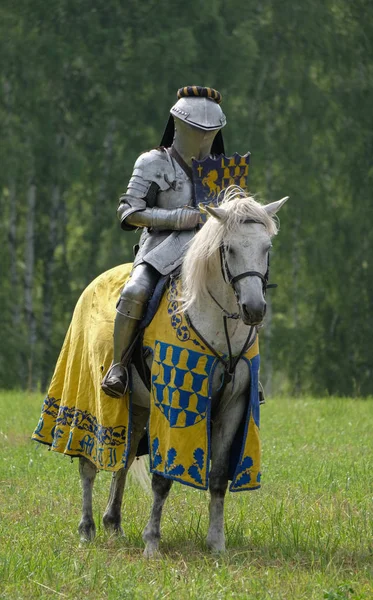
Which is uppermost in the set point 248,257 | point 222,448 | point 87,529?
point 248,257

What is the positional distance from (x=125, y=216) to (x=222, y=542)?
1.89 metres

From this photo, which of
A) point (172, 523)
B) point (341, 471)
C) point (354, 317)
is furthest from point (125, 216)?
point (354, 317)

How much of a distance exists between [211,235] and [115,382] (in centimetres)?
105

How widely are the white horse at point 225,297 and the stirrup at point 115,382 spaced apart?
20 cm

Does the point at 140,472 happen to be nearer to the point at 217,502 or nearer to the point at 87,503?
the point at 87,503

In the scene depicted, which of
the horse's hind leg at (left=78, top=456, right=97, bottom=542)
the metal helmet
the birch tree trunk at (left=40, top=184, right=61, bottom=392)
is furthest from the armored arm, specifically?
the birch tree trunk at (left=40, top=184, right=61, bottom=392)

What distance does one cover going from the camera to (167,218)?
7.07 meters

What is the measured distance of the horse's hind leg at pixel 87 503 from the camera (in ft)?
24.6

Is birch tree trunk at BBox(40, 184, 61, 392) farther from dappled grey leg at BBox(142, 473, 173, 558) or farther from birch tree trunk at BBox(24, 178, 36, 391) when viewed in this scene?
dappled grey leg at BBox(142, 473, 173, 558)

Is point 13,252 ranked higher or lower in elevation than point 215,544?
higher

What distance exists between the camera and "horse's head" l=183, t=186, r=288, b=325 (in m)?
6.29

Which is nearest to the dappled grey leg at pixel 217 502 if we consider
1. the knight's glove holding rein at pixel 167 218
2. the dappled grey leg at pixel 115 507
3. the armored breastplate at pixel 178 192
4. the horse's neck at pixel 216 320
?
the horse's neck at pixel 216 320

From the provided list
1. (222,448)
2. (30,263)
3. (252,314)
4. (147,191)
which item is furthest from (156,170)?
(30,263)

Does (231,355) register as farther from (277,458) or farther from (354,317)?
(354,317)
